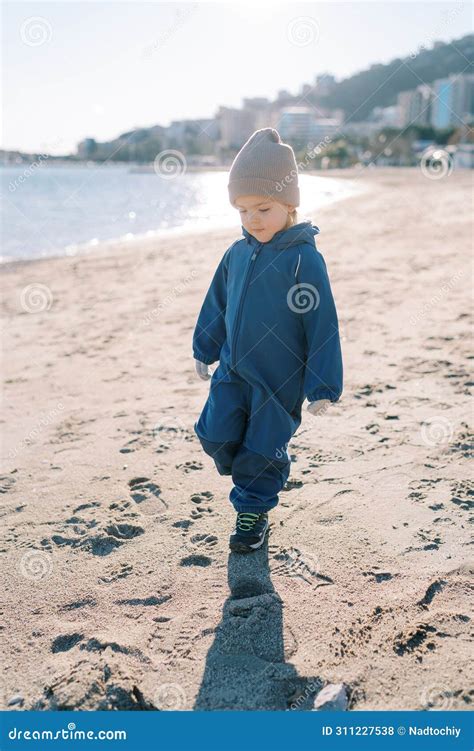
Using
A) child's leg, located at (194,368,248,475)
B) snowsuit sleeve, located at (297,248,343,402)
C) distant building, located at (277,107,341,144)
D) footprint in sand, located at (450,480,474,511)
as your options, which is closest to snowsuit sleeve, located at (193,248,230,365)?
child's leg, located at (194,368,248,475)

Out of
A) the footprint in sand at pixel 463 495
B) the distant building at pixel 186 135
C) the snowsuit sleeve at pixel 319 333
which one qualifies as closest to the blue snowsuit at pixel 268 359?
the snowsuit sleeve at pixel 319 333

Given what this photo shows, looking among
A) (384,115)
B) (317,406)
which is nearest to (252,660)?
(317,406)

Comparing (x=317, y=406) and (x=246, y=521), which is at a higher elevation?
(x=317, y=406)

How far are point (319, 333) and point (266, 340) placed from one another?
0.66 feet

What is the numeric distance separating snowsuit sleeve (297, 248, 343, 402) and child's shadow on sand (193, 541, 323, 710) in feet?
2.32

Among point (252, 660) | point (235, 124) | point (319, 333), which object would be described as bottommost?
point (252, 660)

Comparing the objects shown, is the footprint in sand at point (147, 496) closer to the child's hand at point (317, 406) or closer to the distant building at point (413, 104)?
the child's hand at point (317, 406)

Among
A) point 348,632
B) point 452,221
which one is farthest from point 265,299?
point 452,221

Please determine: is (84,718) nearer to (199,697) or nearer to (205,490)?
(199,697)

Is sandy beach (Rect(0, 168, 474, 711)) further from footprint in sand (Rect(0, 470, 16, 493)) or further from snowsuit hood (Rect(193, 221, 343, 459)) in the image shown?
snowsuit hood (Rect(193, 221, 343, 459))

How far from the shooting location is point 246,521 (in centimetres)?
242

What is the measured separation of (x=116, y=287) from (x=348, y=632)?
684 centimetres

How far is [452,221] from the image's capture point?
1132 cm

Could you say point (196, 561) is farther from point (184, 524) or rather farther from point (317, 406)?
point (317, 406)
